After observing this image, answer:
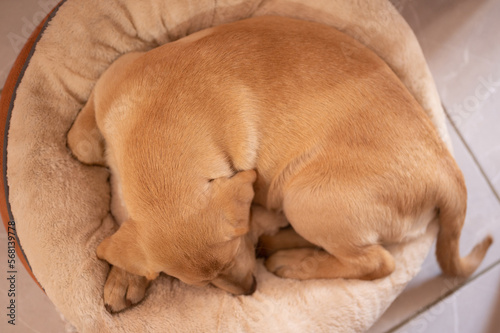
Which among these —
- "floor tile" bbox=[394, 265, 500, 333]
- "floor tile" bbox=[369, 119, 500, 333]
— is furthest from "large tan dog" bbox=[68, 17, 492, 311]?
"floor tile" bbox=[394, 265, 500, 333]

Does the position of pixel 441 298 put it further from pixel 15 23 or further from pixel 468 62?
pixel 15 23

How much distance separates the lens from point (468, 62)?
2.69m

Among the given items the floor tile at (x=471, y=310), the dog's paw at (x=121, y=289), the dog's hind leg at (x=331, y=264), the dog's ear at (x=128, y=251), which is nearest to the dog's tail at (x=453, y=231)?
the dog's hind leg at (x=331, y=264)

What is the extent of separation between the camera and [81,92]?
2.08 meters

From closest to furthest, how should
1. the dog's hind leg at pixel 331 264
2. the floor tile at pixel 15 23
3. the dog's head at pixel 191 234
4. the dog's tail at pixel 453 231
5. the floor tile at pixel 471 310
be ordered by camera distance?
the dog's head at pixel 191 234
the dog's tail at pixel 453 231
the dog's hind leg at pixel 331 264
the floor tile at pixel 15 23
the floor tile at pixel 471 310

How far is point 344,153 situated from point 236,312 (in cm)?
87

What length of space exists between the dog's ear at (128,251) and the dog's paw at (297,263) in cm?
74

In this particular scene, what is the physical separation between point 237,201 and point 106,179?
900 millimetres

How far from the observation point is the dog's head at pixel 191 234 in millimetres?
1396

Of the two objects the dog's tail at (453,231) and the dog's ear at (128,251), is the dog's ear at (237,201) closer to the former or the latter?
the dog's ear at (128,251)

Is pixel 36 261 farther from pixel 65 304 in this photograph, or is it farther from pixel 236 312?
pixel 236 312

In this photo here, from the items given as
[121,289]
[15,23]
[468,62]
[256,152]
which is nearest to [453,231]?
[256,152]

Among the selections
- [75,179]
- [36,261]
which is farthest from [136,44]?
[36,261]

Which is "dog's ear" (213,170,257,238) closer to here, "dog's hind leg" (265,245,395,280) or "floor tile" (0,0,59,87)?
"dog's hind leg" (265,245,395,280)
